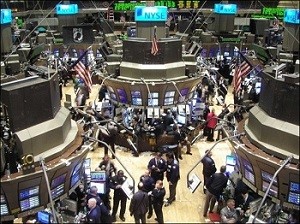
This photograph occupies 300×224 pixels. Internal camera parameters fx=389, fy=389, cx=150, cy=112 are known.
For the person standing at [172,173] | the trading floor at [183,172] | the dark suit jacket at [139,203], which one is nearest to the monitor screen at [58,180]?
the dark suit jacket at [139,203]

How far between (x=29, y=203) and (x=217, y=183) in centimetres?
486

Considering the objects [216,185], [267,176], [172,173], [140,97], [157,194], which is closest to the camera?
[267,176]

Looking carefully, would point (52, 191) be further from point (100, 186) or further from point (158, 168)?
point (158, 168)

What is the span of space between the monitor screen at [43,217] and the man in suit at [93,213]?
2.91 feet

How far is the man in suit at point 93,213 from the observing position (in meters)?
8.91

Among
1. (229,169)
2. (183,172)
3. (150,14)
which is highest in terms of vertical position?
(150,14)

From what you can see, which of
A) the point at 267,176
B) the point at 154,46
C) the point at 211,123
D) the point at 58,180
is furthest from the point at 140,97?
the point at 267,176

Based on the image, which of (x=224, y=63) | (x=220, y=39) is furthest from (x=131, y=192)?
(x=220, y=39)

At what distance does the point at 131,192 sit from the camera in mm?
10148

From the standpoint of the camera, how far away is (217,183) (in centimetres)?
1053

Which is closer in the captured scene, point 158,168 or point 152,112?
point 158,168

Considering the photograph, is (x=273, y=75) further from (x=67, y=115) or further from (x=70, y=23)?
(x=70, y=23)

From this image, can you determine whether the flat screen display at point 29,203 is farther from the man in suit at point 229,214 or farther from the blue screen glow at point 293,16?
the blue screen glow at point 293,16

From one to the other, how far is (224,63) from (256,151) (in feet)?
57.9
